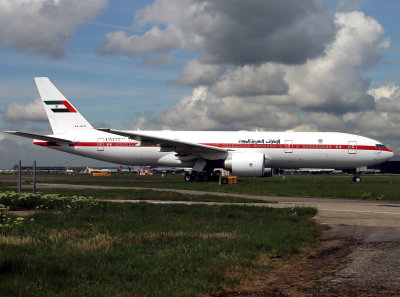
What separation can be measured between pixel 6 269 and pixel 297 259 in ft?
15.6

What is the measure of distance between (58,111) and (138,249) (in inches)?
1260

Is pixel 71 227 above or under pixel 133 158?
under

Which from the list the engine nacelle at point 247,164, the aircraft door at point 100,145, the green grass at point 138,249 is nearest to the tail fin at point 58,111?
the aircraft door at point 100,145

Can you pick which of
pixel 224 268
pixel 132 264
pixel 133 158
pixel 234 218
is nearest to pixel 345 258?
pixel 224 268

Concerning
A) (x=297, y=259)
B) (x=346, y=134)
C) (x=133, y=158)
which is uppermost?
(x=346, y=134)

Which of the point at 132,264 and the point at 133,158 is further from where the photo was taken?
the point at 133,158

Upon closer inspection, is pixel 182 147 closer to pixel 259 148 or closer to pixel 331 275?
pixel 259 148

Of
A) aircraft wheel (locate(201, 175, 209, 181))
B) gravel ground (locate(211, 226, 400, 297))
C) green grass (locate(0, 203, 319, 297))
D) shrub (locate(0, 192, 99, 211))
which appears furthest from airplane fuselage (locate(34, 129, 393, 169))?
gravel ground (locate(211, 226, 400, 297))

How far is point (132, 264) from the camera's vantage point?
259 inches

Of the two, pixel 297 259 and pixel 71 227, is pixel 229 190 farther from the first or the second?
pixel 297 259

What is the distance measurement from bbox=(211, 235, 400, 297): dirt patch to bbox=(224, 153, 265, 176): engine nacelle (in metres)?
23.1

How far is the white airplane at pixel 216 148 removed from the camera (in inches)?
1335

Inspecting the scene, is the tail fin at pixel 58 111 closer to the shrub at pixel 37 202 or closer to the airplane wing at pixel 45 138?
the airplane wing at pixel 45 138

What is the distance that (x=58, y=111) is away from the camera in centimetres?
3725
